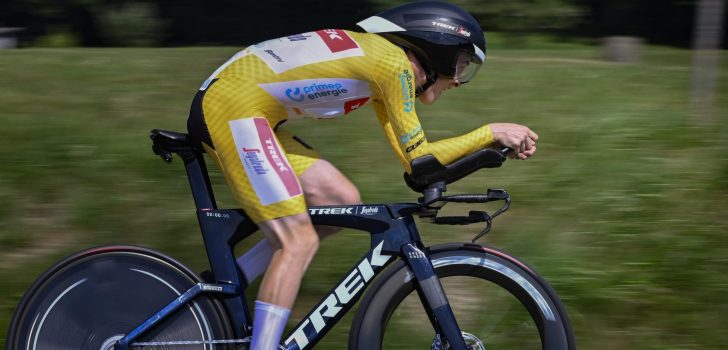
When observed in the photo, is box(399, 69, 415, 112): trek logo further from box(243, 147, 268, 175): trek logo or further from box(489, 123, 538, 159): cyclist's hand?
box(243, 147, 268, 175): trek logo

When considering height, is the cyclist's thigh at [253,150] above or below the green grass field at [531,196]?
above

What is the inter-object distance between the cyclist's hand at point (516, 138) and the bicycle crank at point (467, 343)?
77 centimetres

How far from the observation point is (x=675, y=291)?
200 inches

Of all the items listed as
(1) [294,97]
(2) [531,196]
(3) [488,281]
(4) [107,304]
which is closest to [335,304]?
(3) [488,281]

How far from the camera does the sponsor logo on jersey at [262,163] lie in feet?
12.7

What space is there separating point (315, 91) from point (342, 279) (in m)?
0.77

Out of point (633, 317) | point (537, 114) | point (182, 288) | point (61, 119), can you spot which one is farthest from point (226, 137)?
point (537, 114)

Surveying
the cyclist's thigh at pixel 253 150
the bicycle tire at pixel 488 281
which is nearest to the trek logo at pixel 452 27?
the cyclist's thigh at pixel 253 150

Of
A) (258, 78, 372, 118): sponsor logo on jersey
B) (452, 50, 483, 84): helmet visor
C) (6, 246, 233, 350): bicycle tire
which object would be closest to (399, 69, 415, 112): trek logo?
(258, 78, 372, 118): sponsor logo on jersey

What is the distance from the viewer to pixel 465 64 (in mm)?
4062

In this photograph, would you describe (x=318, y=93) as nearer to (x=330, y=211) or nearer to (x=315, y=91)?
(x=315, y=91)

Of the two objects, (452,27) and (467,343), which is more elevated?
(452,27)

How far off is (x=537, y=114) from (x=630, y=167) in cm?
139

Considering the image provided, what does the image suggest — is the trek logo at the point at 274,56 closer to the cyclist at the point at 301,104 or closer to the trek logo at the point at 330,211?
the cyclist at the point at 301,104
